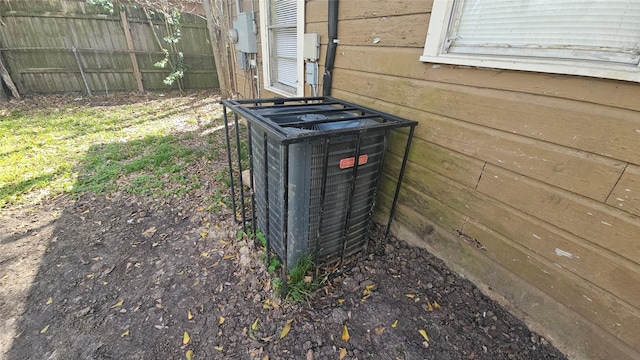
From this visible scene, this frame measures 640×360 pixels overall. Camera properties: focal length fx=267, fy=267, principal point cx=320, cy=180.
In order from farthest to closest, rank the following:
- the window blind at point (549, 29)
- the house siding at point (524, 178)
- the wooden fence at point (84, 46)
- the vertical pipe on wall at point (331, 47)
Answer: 1. the wooden fence at point (84, 46)
2. the vertical pipe on wall at point (331, 47)
3. the house siding at point (524, 178)
4. the window blind at point (549, 29)

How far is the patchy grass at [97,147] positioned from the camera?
319 cm

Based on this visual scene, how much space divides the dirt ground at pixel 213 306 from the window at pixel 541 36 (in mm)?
1417

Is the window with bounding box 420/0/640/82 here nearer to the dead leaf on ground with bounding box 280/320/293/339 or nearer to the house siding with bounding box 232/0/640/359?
the house siding with bounding box 232/0/640/359

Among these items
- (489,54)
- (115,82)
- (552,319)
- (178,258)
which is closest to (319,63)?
(489,54)

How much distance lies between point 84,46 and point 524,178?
367 inches

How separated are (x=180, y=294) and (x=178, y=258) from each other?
0.39 m

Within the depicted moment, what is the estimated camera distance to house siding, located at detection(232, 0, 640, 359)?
3.87 ft

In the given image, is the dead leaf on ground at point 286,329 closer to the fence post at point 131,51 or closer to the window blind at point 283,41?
the window blind at point 283,41

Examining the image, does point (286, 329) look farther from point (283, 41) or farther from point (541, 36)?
point (283, 41)

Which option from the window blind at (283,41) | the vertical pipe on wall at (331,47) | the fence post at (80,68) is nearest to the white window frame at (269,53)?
the window blind at (283,41)

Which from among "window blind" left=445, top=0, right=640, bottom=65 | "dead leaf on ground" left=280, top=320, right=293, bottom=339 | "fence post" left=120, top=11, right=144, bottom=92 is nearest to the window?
"window blind" left=445, top=0, right=640, bottom=65

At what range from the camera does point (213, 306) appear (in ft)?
5.96

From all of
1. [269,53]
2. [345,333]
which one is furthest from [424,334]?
[269,53]

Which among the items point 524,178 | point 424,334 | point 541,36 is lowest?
point 424,334
